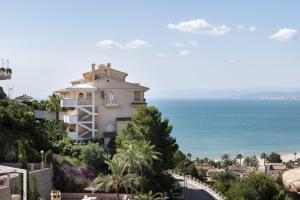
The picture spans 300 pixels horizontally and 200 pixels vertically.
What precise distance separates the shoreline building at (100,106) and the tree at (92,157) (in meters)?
7.71

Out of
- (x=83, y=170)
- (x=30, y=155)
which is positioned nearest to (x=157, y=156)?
(x=83, y=170)

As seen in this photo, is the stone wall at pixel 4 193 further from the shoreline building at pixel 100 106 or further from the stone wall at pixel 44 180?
the shoreline building at pixel 100 106

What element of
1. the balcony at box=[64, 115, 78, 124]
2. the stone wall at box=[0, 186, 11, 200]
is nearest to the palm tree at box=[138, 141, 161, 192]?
the stone wall at box=[0, 186, 11, 200]

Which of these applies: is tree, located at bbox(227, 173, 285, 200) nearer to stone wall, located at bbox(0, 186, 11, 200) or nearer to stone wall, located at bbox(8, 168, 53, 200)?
stone wall, located at bbox(8, 168, 53, 200)

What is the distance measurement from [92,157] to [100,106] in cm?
996

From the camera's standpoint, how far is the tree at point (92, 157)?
39.5 meters

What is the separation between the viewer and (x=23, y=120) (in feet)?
126

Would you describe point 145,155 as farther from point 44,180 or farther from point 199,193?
point 199,193

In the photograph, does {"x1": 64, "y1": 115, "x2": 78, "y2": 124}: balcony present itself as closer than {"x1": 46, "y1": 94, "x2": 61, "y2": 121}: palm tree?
Yes

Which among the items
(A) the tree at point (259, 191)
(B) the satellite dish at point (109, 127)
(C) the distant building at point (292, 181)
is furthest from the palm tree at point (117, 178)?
(C) the distant building at point (292, 181)

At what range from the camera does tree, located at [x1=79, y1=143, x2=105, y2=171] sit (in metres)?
39.5

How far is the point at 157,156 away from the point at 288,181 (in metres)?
26.5

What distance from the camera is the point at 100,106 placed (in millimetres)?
48969

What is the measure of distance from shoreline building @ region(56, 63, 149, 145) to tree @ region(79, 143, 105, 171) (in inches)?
304
